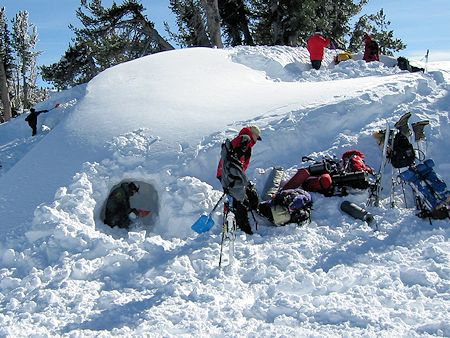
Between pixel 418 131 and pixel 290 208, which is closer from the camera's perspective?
pixel 290 208

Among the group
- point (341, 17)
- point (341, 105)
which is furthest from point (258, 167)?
point (341, 17)

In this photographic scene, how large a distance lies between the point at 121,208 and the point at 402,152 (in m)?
4.76

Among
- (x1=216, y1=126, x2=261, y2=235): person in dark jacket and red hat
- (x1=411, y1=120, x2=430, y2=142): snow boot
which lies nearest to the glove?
(x1=216, y1=126, x2=261, y2=235): person in dark jacket and red hat

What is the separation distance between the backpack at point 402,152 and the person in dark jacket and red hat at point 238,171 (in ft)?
7.39

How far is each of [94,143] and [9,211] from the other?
2.13 metres

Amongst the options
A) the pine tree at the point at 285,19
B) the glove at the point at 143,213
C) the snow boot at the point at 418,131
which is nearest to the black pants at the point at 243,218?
the glove at the point at 143,213

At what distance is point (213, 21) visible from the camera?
765 inches

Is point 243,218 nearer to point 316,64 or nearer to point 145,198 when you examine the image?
Result: point 145,198

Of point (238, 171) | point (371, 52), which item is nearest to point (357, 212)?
point (238, 171)

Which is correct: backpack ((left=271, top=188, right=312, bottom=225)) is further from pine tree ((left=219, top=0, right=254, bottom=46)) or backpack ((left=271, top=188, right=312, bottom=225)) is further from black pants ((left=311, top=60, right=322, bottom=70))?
pine tree ((left=219, top=0, right=254, bottom=46))

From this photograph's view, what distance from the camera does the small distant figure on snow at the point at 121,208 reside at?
8.20 meters

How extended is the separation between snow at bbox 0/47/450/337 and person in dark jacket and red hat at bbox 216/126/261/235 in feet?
1.32

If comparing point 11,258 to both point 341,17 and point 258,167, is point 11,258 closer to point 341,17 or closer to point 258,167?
point 258,167

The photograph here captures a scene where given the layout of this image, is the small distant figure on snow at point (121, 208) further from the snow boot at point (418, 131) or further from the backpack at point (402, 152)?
the snow boot at point (418, 131)
